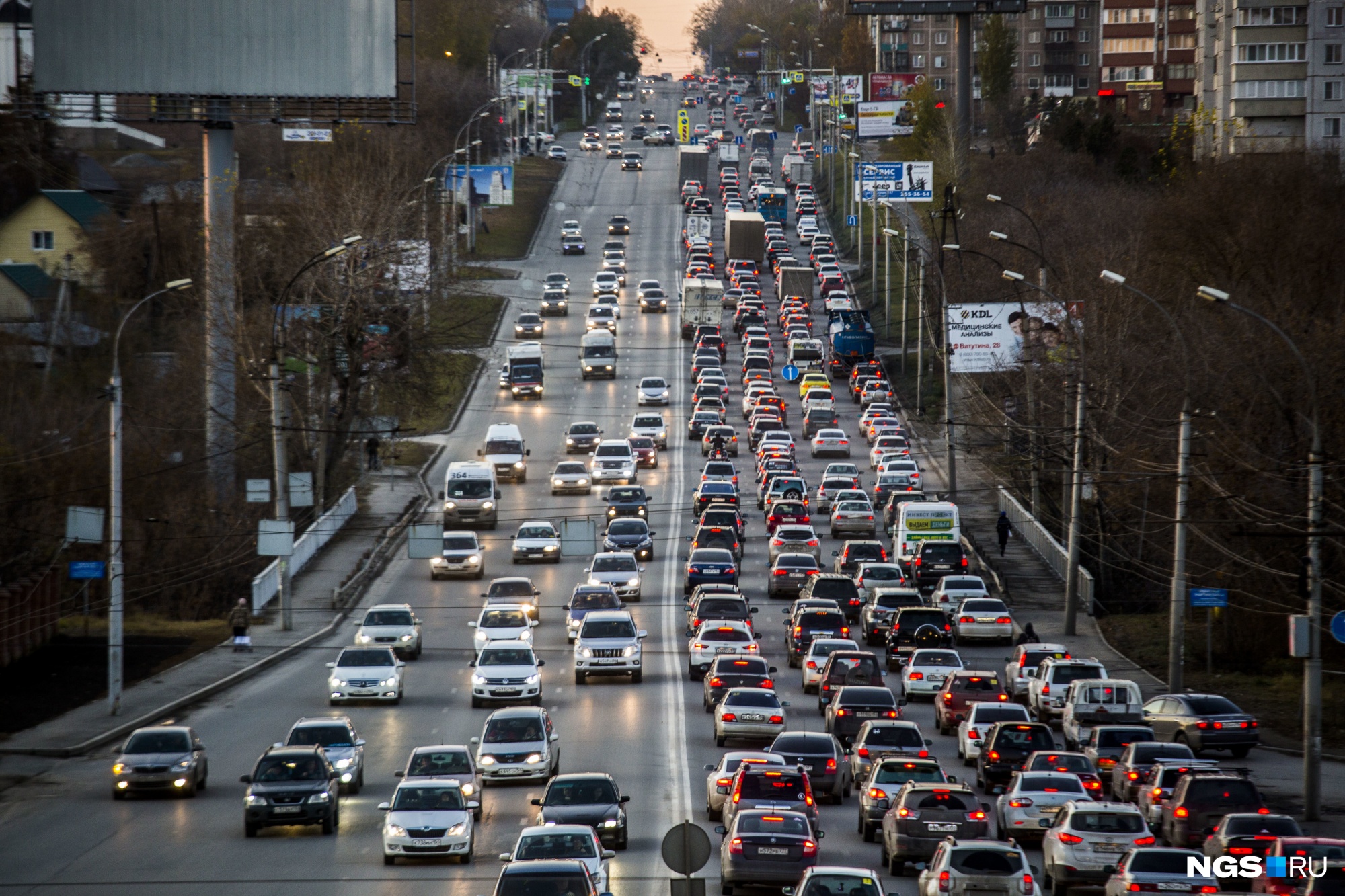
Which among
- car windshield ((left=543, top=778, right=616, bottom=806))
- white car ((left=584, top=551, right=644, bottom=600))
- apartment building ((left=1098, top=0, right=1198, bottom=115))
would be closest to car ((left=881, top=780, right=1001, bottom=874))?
car windshield ((left=543, top=778, right=616, bottom=806))

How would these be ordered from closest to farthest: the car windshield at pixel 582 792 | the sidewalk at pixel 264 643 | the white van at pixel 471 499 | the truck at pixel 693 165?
the car windshield at pixel 582 792 < the sidewalk at pixel 264 643 < the white van at pixel 471 499 < the truck at pixel 693 165

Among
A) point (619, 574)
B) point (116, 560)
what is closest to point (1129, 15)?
point (619, 574)

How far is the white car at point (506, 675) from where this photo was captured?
35031 mm

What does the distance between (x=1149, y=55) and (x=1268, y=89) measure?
75175 millimetres

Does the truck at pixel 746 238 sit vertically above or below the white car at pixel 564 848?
above

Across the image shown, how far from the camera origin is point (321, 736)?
28391mm

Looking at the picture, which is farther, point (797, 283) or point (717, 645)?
point (797, 283)

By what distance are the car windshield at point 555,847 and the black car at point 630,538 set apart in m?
30.5

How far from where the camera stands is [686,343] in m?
90.8

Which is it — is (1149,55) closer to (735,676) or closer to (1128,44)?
(1128,44)

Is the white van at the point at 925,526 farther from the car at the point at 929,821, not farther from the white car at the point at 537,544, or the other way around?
the car at the point at 929,821

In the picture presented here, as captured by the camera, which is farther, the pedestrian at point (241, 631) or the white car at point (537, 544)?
Answer: the white car at point (537, 544)

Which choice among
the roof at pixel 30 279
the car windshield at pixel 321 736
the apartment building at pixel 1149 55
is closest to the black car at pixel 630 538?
the car windshield at pixel 321 736

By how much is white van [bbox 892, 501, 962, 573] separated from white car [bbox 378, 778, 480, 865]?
27.1m
